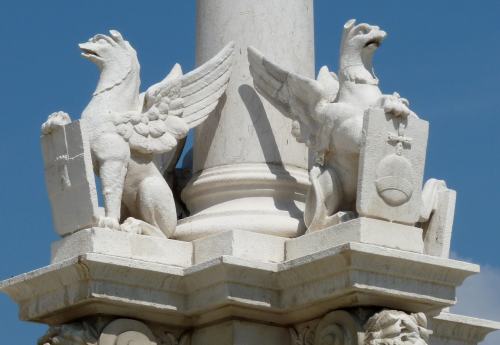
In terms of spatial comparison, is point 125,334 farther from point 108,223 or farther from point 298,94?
point 298,94

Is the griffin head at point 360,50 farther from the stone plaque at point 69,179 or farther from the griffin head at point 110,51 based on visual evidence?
the stone plaque at point 69,179

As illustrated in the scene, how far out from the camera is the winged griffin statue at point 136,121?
67.6 feet

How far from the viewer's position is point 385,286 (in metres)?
19.5

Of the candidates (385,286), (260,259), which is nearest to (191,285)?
(260,259)

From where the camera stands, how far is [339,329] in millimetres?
19656

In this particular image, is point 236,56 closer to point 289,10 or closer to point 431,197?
point 289,10

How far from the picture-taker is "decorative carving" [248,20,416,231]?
66.3 feet

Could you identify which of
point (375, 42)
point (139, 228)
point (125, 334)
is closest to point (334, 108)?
point (375, 42)

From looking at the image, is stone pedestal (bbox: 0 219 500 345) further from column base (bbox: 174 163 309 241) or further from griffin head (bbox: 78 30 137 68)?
griffin head (bbox: 78 30 137 68)

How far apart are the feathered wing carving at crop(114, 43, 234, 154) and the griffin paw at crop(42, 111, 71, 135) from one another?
508 mm

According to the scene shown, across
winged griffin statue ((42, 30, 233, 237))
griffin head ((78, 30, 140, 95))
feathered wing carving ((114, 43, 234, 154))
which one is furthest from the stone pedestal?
griffin head ((78, 30, 140, 95))

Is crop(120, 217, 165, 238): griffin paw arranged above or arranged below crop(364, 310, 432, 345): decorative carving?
above

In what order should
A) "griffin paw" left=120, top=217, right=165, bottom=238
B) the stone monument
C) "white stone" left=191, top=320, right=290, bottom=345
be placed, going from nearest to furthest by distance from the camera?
the stone monument < "white stone" left=191, top=320, right=290, bottom=345 < "griffin paw" left=120, top=217, right=165, bottom=238

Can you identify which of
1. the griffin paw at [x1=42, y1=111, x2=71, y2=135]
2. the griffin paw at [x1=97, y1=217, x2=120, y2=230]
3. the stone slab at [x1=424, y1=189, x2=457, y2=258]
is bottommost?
the griffin paw at [x1=97, y1=217, x2=120, y2=230]
